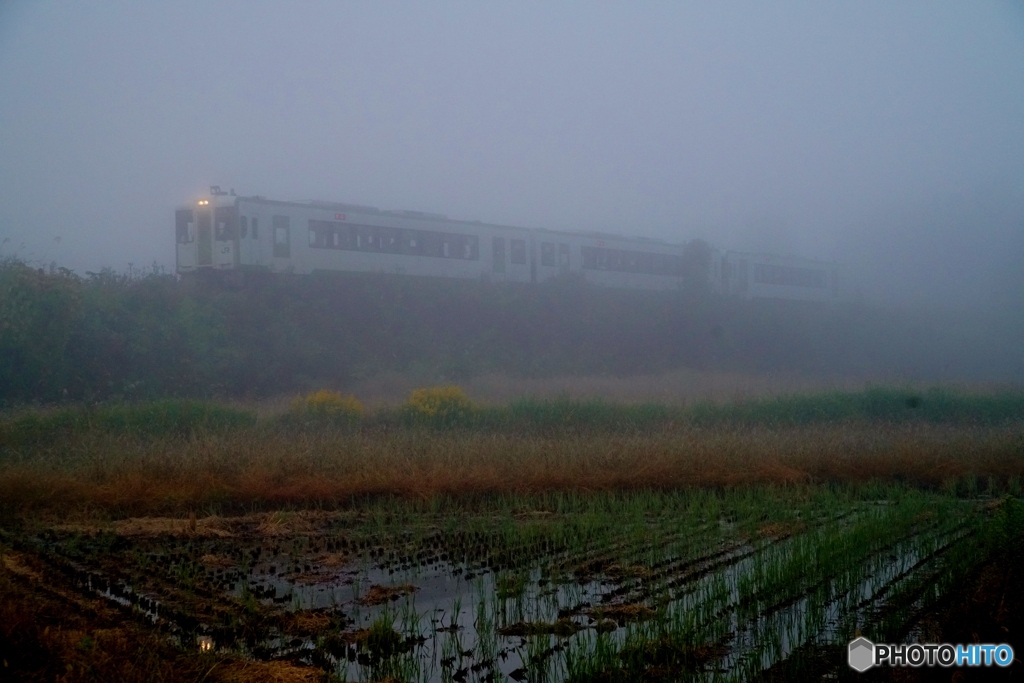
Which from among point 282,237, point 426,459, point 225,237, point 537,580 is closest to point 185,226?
point 225,237

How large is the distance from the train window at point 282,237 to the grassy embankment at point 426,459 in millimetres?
11077

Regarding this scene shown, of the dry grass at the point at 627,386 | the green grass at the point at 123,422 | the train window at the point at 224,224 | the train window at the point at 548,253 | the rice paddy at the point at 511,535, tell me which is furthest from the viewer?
the train window at the point at 548,253

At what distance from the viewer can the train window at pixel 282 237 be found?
1080 inches

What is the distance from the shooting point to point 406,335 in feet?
105

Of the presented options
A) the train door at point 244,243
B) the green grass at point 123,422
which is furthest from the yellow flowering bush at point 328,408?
the train door at point 244,243

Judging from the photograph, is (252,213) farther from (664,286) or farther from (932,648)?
(932,648)

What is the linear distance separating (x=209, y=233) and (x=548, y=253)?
14042 millimetres

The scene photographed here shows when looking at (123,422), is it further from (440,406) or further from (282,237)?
(282,237)

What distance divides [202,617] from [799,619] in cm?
411

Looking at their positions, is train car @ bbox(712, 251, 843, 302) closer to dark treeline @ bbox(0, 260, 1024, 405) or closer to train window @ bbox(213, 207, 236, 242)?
dark treeline @ bbox(0, 260, 1024, 405)

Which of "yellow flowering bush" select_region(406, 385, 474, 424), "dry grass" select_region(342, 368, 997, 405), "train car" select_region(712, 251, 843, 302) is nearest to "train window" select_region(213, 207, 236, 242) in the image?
"dry grass" select_region(342, 368, 997, 405)

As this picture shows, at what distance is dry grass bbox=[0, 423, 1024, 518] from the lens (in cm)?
1127

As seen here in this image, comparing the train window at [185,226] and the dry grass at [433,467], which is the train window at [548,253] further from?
the dry grass at [433,467]

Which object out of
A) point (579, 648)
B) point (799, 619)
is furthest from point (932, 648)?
point (579, 648)
